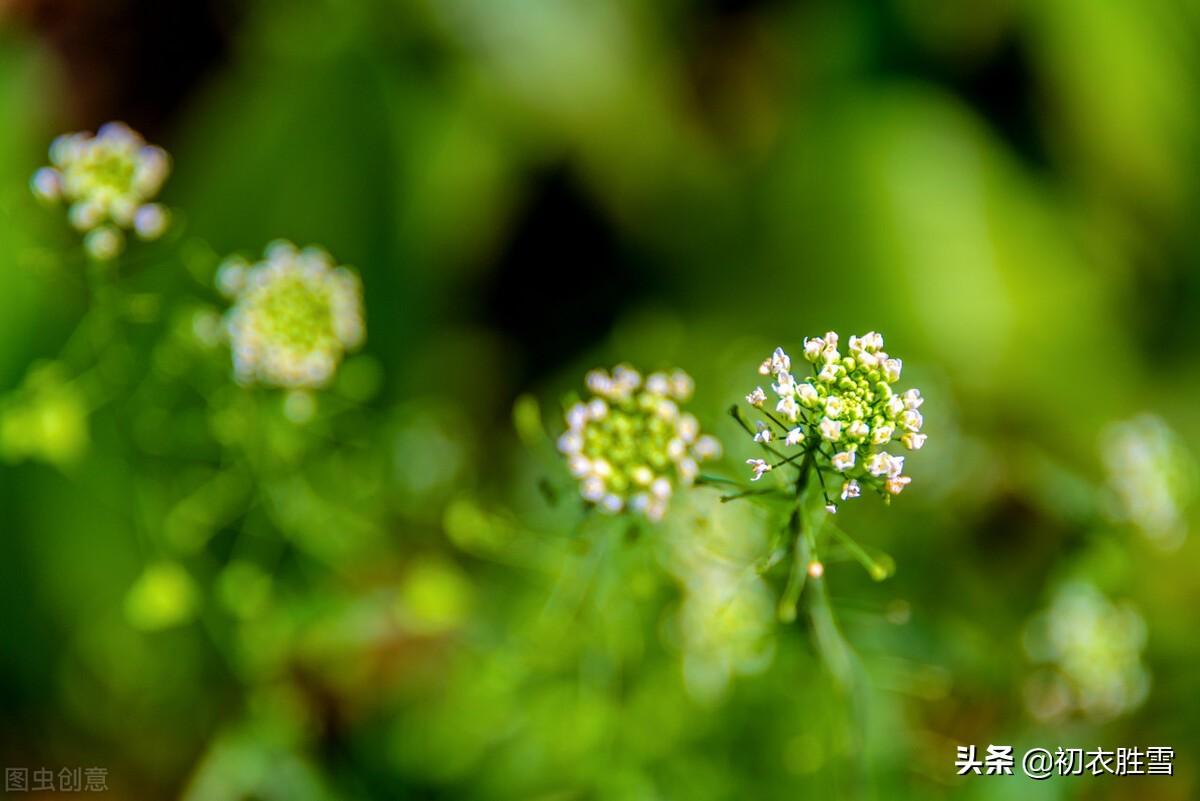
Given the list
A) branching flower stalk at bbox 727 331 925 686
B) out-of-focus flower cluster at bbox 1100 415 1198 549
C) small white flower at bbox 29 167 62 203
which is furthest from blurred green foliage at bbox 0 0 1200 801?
branching flower stalk at bbox 727 331 925 686

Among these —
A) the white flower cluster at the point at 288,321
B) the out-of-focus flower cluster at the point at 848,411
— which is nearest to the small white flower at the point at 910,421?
the out-of-focus flower cluster at the point at 848,411

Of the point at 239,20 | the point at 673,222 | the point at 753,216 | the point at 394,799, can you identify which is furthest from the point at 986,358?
the point at 239,20

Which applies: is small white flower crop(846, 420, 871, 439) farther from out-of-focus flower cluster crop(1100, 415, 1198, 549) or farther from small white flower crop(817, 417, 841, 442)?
out-of-focus flower cluster crop(1100, 415, 1198, 549)

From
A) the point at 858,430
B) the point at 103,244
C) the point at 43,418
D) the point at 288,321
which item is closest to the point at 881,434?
the point at 858,430

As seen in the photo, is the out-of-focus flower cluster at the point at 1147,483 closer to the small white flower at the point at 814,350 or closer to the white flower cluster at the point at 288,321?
the small white flower at the point at 814,350

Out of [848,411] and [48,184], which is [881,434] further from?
[48,184]
